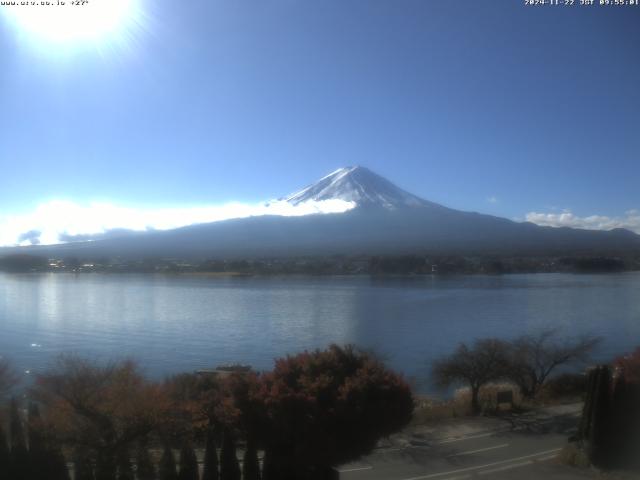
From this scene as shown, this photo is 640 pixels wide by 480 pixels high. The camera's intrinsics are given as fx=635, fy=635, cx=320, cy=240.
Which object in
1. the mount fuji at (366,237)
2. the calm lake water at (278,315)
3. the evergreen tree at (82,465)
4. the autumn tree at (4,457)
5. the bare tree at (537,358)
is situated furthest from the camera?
the mount fuji at (366,237)

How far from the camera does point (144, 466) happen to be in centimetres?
501

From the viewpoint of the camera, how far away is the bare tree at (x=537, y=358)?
476 inches

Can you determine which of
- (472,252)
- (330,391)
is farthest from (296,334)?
(472,252)

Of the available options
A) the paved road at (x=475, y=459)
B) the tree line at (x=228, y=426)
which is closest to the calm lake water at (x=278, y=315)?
the paved road at (x=475, y=459)

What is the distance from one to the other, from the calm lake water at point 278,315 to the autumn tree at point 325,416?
21.2 feet

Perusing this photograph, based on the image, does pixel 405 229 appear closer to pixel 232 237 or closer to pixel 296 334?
pixel 232 237

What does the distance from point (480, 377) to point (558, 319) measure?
964 centimetres

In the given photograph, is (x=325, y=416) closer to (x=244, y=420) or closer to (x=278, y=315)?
(x=244, y=420)

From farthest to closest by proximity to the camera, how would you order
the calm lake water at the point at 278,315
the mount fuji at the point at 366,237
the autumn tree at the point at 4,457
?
the mount fuji at the point at 366,237
the calm lake water at the point at 278,315
the autumn tree at the point at 4,457

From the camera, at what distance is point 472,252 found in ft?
128

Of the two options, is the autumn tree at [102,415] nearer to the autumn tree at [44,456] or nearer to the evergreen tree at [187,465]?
the autumn tree at [44,456]

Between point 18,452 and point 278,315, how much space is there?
14.0 m

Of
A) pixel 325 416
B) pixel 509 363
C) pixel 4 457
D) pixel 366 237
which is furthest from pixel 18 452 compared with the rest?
pixel 366 237

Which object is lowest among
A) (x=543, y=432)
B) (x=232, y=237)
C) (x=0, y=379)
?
(x=543, y=432)
